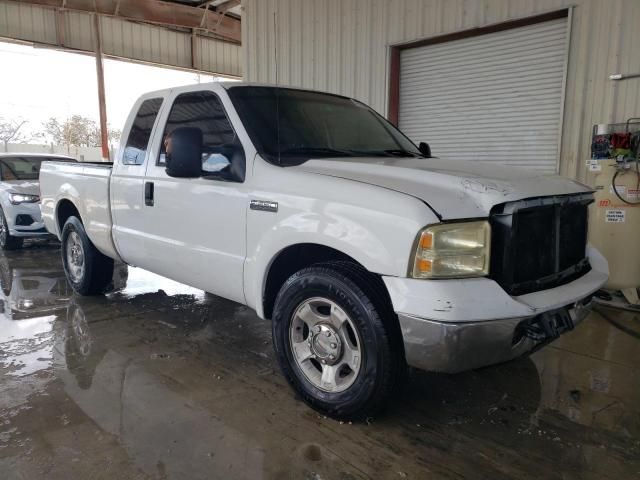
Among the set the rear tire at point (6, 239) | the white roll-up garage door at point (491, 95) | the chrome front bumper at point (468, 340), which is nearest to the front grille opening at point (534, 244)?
the chrome front bumper at point (468, 340)

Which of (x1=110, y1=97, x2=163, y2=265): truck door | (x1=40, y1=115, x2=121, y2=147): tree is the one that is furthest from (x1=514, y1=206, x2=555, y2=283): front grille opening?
(x1=40, y1=115, x2=121, y2=147): tree

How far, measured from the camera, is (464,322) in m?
2.25

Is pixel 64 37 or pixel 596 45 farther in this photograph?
pixel 64 37

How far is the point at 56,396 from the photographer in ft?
10.2

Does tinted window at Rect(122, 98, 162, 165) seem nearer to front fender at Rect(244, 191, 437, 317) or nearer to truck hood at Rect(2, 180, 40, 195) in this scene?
front fender at Rect(244, 191, 437, 317)

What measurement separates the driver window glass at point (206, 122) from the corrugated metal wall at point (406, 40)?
207 centimetres

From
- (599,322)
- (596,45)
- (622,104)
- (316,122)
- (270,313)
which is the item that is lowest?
(599,322)

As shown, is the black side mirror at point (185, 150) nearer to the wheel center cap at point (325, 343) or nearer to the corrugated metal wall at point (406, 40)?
the wheel center cap at point (325, 343)

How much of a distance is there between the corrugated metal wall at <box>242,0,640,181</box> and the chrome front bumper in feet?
13.8

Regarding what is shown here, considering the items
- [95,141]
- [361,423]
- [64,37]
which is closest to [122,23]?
[64,37]

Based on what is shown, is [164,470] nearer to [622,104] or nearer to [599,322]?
[599,322]

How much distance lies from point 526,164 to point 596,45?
5.16ft

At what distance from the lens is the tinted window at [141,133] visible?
416 cm

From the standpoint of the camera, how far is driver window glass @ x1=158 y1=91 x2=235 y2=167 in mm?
3309
